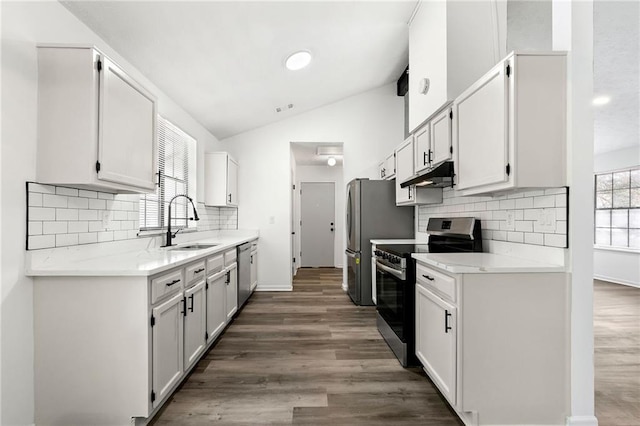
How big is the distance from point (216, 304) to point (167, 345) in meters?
0.96

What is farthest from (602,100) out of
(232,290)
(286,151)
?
(232,290)

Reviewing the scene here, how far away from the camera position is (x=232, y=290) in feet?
11.2

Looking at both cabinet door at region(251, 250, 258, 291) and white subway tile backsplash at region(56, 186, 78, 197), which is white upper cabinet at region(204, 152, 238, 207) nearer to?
cabinet door at region(251, 250, 258, 291)

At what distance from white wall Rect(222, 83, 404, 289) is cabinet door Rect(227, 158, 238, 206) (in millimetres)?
216

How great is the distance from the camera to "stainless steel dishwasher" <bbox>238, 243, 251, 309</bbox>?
3768 millimetres

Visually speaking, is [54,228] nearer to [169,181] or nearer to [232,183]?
[169,181]

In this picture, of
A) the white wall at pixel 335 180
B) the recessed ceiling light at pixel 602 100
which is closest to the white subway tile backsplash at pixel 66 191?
the white wall at pixel 335 180

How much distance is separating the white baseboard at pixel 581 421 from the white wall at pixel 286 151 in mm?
3775

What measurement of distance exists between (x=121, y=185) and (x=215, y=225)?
2.85 meters

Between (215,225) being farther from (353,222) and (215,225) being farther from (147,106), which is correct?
(147,106)

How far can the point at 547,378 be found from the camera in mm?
1714

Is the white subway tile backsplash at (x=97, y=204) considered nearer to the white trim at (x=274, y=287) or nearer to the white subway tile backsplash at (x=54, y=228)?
the white subway tile backsplash at (x=54, y=228)

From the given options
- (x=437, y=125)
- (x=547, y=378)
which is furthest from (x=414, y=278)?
(x=437, y=125)

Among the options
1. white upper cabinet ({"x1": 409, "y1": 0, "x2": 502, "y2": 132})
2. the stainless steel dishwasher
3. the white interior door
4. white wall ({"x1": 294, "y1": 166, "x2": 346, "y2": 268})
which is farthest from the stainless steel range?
the white interior door
